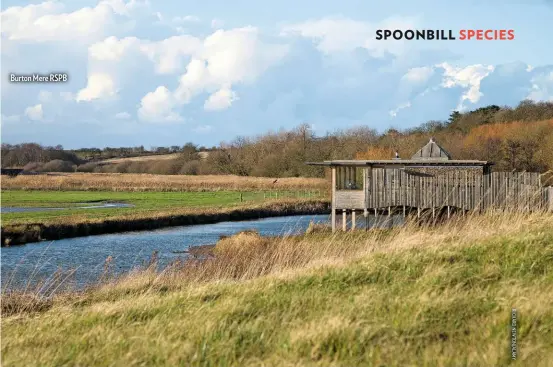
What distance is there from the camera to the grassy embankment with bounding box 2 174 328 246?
37.3 m

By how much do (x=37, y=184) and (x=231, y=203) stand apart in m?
28.4

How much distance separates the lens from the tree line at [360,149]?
64125mm

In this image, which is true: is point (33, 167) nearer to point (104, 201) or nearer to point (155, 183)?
point (155, 183)

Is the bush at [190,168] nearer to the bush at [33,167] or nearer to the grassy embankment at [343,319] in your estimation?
the bush at [33,167]

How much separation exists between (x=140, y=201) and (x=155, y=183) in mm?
20419

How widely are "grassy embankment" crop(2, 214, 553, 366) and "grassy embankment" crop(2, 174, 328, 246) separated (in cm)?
2575

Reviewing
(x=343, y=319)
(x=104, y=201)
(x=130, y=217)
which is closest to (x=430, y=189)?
(x=130, y=217)

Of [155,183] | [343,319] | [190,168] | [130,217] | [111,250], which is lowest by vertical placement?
[111,250]

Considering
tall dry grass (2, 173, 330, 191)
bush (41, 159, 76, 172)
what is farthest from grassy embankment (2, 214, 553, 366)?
bush (41, 159, 76, 172)

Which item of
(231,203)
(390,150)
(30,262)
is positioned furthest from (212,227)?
(390,150)

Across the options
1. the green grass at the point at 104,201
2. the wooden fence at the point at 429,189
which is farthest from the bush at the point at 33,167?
the wooden fence at the point at 429,189

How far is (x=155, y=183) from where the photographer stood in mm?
77125

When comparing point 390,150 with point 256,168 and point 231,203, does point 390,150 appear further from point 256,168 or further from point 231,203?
point 256,168

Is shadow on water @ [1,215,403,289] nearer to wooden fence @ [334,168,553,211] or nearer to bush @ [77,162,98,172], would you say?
wooden fence @ [334,168,553,211]
